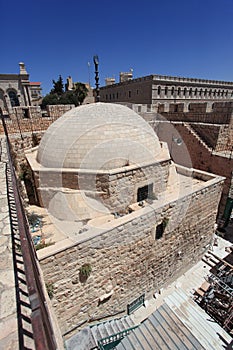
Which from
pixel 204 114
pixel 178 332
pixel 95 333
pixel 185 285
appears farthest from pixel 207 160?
pixel 95 333

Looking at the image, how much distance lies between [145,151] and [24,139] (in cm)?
633

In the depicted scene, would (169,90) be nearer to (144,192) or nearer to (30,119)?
(30,119)

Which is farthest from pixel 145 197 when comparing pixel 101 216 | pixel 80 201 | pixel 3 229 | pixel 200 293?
pixel 3 229

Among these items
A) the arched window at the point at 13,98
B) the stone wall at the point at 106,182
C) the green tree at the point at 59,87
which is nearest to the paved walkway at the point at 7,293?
the stone wall at the point at 106,182

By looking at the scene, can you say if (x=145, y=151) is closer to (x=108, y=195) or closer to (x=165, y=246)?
(x=108, y=195)

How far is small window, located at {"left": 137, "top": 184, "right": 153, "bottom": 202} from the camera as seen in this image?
21.4 ft

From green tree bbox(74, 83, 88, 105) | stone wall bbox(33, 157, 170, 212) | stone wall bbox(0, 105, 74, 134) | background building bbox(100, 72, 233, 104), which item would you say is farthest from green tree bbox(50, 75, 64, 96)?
stone wall bbox(33, 157, 170, 212)

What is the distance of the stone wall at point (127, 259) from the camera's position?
4211 millimetres

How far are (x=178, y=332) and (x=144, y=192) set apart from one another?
4.00 metres

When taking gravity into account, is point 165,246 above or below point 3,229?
below

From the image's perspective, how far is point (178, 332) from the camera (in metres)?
4.50

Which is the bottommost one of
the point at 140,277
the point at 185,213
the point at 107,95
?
the point at 140,277

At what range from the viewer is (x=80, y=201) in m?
5.84

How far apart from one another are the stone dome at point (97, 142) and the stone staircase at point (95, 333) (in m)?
4.71
